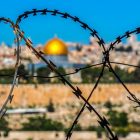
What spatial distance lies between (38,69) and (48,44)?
4.00 metres

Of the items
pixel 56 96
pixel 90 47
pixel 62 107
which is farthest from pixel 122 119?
pixel 90 47

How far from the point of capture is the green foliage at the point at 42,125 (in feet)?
129

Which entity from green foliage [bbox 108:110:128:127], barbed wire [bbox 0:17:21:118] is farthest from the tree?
barbed wire [bbox 0:17:21:118]

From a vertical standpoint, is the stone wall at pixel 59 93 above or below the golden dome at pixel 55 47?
below

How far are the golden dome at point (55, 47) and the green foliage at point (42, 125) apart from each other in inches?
732

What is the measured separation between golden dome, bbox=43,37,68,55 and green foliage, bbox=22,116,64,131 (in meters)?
18.6

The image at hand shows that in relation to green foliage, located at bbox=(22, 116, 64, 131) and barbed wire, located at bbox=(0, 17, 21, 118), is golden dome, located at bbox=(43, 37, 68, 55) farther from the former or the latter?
barbed wire, located at bbox=(0, 17, 21, 118)

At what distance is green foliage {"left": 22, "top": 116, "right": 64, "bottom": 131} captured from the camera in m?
39.4

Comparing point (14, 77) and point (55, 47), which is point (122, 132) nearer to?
point (55, 47)

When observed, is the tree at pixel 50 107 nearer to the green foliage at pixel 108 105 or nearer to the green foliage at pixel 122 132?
the green foliage at pixel 108 105

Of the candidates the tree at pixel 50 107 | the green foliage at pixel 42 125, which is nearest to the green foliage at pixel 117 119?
the green foliage at pixel 42 125

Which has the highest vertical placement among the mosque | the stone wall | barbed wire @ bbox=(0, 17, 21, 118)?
the mosque

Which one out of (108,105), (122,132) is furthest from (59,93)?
(122,132)

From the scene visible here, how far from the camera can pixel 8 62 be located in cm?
7575
